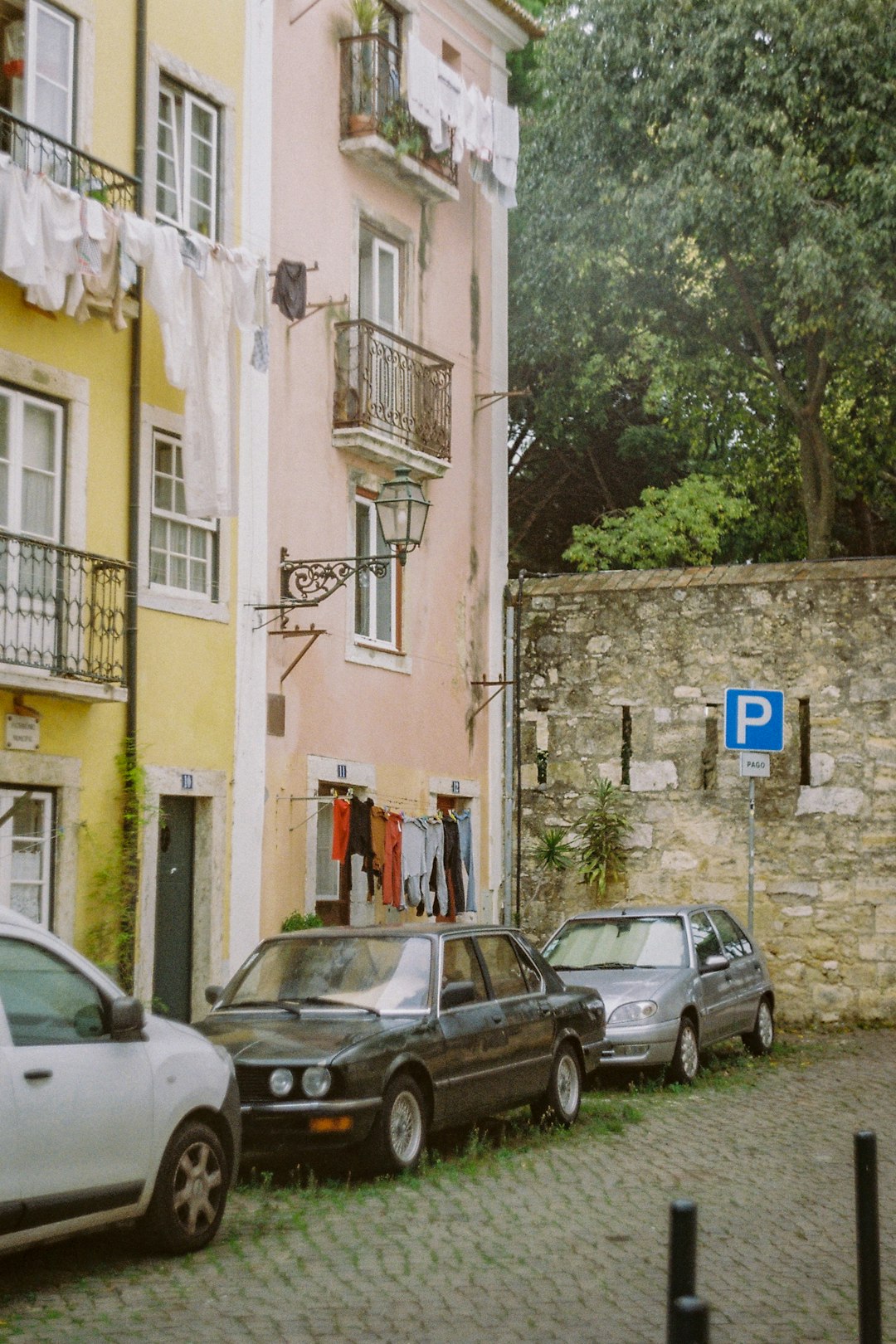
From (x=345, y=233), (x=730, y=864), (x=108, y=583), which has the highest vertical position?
(x=345, y=233)

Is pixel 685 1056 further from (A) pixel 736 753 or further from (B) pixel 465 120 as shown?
(B) pixel 465 120

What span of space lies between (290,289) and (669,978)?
766 cm

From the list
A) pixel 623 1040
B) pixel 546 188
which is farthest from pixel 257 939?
pixel 546 188

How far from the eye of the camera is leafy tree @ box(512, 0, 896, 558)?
24.9 meters

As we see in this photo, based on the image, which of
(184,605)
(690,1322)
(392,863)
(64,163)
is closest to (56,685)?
(184,605)

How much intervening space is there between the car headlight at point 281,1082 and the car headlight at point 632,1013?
5.41 meters

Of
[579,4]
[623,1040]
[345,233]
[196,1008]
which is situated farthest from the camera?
[579,4]

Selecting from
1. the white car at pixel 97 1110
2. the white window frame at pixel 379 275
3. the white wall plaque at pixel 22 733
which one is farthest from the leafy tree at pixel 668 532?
the white car at pixel 97 1110

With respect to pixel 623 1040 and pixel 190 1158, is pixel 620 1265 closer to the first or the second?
pixel 190 1158

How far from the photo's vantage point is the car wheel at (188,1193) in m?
8.37

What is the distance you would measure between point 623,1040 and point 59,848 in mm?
4840

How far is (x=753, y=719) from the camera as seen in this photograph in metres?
18.9

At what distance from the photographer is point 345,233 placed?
2006cm

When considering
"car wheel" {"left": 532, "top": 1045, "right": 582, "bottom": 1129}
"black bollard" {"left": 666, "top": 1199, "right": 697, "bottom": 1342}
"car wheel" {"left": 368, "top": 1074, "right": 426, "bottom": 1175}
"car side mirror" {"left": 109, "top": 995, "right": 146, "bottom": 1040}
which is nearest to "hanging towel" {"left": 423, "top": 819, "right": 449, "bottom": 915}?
"car wheel" {"left": 532, "top": 1045, "right": 582, "bottom": 1129}
